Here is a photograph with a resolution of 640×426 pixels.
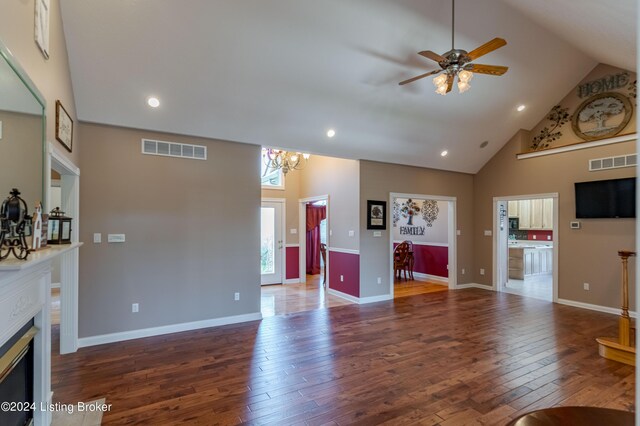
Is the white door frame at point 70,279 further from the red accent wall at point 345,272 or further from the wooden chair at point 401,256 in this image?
the wooden chair at point 401,256

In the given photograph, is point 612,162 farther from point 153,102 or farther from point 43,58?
point 43,58

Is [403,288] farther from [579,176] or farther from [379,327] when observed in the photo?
[579,176]

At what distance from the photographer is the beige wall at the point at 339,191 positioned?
5.97m

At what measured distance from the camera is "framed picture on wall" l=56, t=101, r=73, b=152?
2816 millimetres

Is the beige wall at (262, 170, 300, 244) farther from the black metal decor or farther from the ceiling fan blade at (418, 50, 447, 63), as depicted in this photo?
the black metal decor

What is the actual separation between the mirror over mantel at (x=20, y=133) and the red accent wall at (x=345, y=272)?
15.4ft

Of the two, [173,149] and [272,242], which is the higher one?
[173,149]

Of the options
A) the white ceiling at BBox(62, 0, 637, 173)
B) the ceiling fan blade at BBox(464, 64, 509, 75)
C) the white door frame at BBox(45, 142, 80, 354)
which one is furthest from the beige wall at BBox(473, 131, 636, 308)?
the white door frame at BBox(45, 142, 80, 354)

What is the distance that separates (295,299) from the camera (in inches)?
239

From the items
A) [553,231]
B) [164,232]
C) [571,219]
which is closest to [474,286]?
[553,231]

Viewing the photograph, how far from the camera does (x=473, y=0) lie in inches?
144

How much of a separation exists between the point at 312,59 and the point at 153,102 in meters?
1.99

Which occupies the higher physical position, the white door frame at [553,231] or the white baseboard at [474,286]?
the white door frame at [553,231]

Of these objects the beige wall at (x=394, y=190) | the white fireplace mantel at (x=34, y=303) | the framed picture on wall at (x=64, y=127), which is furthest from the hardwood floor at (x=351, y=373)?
the framed picture on wall at (x=64, y=127)
